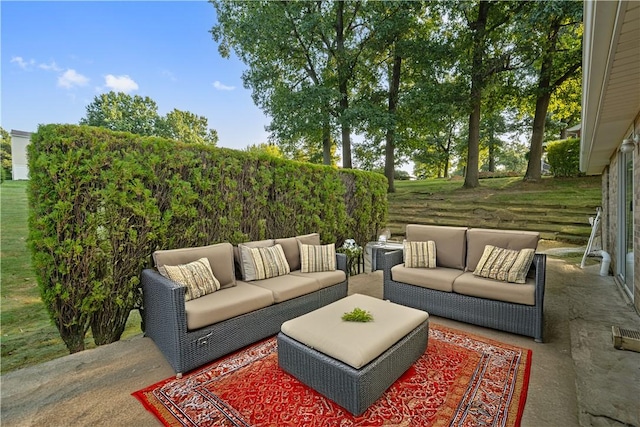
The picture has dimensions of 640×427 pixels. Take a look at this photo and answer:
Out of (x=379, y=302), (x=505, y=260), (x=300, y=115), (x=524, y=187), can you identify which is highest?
(x=300, y=115)

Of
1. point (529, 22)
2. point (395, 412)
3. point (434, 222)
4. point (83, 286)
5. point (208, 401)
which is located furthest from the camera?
point (434, 222)

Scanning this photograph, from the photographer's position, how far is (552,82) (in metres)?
10.6

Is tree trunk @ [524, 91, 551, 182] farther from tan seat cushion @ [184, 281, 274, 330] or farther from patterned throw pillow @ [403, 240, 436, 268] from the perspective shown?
tan seat cushion @ [184, 281, 274, 330]

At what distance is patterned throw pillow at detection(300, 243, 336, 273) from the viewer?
4.07 meters

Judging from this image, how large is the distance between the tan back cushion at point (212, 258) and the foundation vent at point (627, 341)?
376 cm

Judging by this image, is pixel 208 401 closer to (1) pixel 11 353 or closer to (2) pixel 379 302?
(2) pixel 379 302

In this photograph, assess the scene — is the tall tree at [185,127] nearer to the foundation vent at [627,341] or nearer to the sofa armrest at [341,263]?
the sofa armrest at [341,263]

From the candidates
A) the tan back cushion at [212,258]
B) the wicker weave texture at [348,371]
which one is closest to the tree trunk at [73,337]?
the tan back cushion at [212,258]

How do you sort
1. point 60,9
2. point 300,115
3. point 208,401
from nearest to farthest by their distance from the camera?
1. point 208,401
2. point 60,9
3. point 300,115

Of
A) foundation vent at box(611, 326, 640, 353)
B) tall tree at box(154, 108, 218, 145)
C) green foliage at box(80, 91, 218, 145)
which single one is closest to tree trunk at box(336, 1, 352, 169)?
foundation vent at box(611, 326, 640, 353)

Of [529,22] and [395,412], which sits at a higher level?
[529,22]

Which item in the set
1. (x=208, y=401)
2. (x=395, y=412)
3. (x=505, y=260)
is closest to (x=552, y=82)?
(x=505, y=260)

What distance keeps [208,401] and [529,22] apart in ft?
37.2

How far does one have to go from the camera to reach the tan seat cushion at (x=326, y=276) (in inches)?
149
